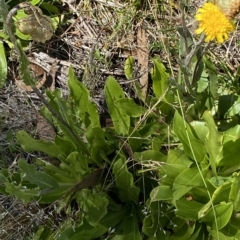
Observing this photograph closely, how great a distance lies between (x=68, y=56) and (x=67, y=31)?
0.46ft

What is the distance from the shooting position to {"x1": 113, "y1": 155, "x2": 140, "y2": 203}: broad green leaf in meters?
1.74

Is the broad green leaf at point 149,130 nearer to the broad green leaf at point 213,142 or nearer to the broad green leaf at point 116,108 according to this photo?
the broad green leaf at point 116,108

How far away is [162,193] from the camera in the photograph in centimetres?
166

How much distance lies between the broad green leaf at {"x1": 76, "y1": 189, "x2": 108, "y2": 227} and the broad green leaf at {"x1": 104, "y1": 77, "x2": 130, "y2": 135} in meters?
0.29

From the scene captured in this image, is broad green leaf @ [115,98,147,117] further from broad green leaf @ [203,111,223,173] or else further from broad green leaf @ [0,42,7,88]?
broad green leaf @ [0,42,7,88]

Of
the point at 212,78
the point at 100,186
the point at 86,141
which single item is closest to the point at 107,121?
the point at 86,141

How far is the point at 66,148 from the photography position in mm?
1811

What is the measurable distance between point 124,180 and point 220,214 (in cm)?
38

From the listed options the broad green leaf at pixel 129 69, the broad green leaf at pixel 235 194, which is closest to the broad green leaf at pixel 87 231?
the broad green leaf at pixel 235 194

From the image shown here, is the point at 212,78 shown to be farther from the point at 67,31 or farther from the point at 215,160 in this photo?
the point at 67,31

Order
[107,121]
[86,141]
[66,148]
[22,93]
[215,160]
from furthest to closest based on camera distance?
[22,93]
[107,121]
[86,141]
[66,148]
[215,160]

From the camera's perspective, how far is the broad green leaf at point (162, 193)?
164cm

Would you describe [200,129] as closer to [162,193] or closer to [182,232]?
[162,193]

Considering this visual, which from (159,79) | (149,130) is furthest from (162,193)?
(159,79)
